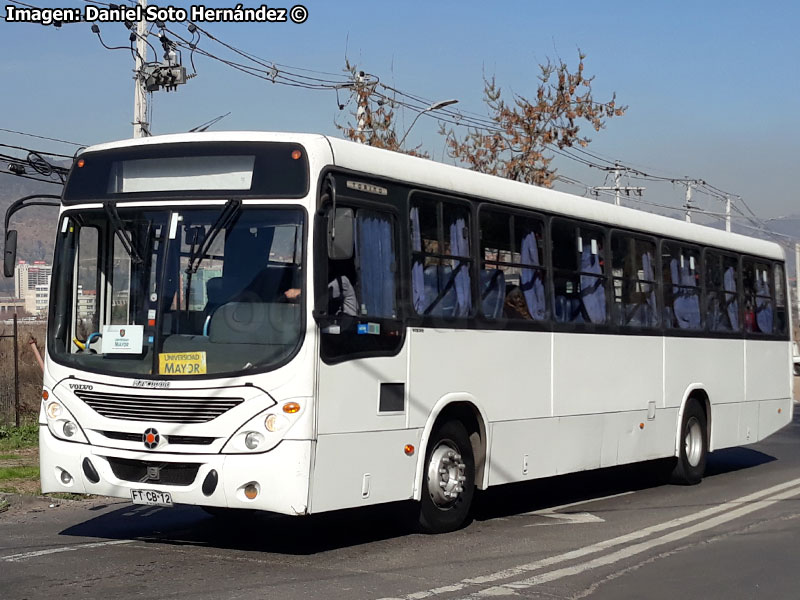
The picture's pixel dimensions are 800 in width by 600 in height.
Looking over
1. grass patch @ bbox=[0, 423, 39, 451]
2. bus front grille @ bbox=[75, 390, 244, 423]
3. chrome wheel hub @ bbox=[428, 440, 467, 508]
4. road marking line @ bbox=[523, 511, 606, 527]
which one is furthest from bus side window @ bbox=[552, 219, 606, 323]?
grass patch @ bbox=[0, 423, 39, 451]

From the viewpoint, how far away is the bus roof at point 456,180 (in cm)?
941

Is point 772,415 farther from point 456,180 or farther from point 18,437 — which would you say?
point 18,437

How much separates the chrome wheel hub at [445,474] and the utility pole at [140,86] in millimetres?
16768

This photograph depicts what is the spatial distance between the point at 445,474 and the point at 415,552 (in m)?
1.10

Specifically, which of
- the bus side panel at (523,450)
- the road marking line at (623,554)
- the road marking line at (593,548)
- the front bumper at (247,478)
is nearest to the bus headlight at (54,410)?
the front bumper at (247,478)

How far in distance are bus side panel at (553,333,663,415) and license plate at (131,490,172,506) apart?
461 cm

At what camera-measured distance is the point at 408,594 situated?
771 cm

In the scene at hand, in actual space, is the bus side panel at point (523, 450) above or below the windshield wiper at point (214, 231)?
below

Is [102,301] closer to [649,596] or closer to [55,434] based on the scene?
[55,434]

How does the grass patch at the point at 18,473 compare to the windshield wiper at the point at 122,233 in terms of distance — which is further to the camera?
the grass patch at the point at 18,473

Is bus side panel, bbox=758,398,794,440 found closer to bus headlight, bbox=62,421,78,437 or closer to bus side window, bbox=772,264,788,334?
bus side window, bbox=772,264,788,334

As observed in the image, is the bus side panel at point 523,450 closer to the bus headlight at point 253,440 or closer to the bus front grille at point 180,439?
the bus headlight at point 253,440

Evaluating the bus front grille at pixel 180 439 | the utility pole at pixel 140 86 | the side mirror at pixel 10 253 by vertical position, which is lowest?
the bus front grille at pixel 180 439

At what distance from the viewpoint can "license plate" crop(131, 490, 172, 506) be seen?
349 inches
